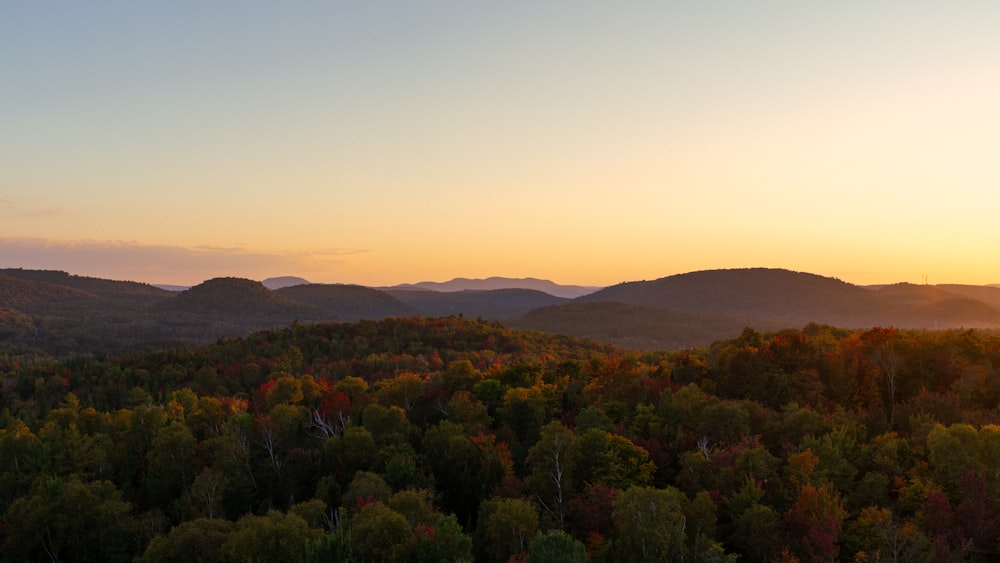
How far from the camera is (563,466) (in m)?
59.9

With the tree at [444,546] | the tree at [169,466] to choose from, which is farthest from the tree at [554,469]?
the tree at [169,466]

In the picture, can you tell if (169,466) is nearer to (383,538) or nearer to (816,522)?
(383,538)

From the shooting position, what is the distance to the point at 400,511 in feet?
170

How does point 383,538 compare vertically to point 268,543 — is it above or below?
above

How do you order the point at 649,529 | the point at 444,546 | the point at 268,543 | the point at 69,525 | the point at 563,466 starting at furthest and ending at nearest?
1. the point at 69,525
2. the point at 563,466
3. the point at 268,543
4. the point at 649,529
5. the point at 444,546

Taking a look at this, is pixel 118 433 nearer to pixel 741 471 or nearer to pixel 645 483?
pixel 645 483

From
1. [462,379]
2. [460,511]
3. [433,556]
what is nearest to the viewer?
[433,556]

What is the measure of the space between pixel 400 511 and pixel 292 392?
48.6 meters

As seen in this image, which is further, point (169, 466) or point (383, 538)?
point (169, 466)

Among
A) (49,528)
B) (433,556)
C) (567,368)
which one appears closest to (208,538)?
(433,556)

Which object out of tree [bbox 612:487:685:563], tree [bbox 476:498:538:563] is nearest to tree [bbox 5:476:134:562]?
tree [bbox 476:498:538:563]

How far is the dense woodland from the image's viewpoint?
46.3 m

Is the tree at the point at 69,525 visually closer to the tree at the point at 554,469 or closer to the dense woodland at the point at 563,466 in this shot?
the dense woodland at the point at 563,466

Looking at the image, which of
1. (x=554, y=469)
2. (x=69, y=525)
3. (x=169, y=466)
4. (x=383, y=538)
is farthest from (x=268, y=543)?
(x=169, y=466)
